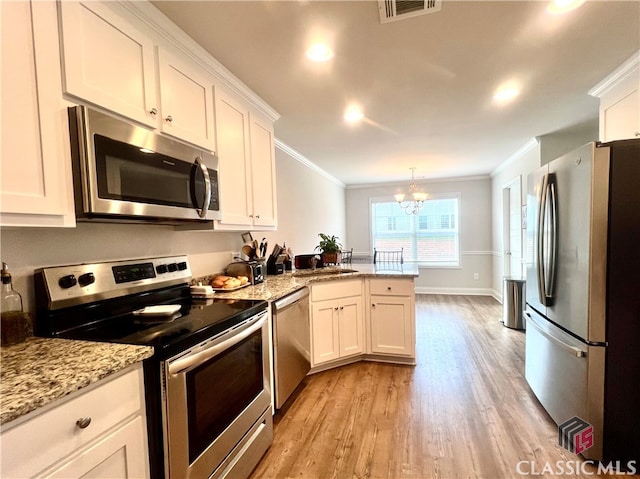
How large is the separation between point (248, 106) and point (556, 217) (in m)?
2.30

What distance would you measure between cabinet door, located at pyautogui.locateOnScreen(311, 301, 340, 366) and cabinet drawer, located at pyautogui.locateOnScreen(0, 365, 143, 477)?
5.99 ft

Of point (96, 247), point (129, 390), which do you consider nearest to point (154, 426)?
point (129, 390)

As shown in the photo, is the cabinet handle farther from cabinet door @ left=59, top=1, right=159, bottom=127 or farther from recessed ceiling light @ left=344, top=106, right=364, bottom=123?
recessed ceiling light @ left=344, top=106, right=364, bottom=123

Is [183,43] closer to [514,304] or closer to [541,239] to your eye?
[541,239]

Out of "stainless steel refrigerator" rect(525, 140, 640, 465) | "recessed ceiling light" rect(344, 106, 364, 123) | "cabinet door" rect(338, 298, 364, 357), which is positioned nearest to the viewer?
"stainless steel refrigerator" rect(525, 140, 640, 465)

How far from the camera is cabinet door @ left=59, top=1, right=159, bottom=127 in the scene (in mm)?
1156

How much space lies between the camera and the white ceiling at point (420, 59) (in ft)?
5.14

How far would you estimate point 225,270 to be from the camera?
2570 millimetres

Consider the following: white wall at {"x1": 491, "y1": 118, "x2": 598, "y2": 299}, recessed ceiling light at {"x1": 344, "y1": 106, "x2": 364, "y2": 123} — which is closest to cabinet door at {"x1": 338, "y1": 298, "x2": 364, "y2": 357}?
recessed ceiling light at {"x1": 344, "y1": 106, "x2": 364, "y2": 123}

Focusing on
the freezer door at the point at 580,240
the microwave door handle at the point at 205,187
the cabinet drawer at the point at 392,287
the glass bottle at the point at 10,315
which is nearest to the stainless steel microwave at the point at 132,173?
the microwave door handle at the point at 205,187

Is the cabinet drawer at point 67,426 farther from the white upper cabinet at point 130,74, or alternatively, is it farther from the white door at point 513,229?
the white door at point 513,229

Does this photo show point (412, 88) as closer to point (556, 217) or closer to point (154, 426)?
point (556, 217)

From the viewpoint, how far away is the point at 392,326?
3031 mm

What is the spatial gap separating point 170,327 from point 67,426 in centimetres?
50
